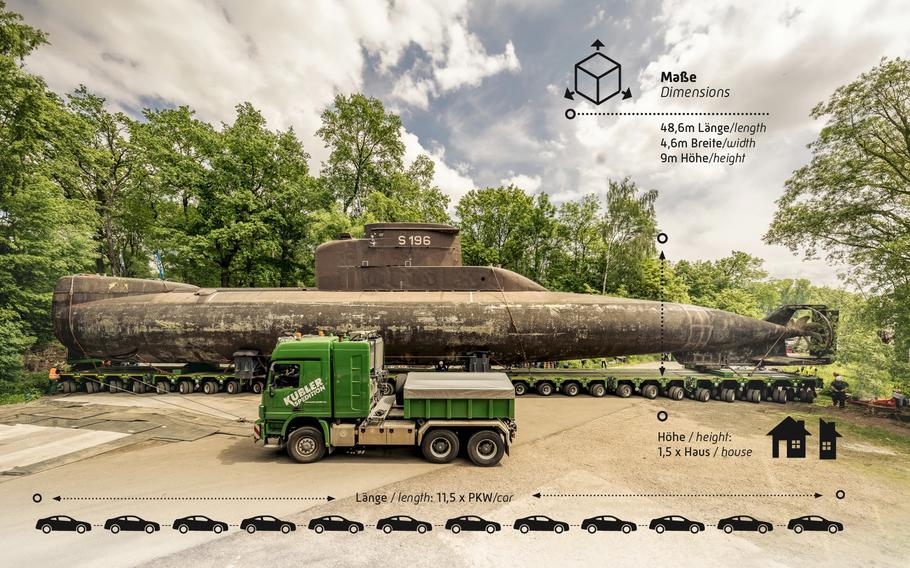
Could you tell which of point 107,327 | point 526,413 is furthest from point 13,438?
point 526,413

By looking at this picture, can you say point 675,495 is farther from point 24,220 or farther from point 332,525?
point 24,220

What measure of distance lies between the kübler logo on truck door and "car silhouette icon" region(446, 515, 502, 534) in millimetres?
3650

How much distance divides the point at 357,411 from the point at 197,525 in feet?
9.32

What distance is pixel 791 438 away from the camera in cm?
777

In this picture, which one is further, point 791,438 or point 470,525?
point 791,438

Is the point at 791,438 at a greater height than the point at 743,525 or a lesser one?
greater

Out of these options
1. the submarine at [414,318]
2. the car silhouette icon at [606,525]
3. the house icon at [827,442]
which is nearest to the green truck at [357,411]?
the car silhouette icon at [606,525]

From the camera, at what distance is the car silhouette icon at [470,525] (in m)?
4.68

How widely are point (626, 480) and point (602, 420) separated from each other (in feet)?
11.6

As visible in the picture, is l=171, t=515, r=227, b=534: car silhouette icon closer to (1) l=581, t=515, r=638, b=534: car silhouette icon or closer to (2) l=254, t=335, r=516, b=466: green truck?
(2) l=254, t=335, r=516, b=466: green truck

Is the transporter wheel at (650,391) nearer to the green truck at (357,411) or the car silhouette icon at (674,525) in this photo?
the car silhouette icon at (674,525)

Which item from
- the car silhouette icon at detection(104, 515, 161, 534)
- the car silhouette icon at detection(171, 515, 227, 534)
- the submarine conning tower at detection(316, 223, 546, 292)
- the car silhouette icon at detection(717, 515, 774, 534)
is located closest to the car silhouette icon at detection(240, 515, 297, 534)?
the car silhouette icon at detection(171, 515, 227, 534)

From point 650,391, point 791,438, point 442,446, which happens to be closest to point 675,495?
point 442,446

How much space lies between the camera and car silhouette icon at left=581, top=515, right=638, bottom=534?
15.5 feet
